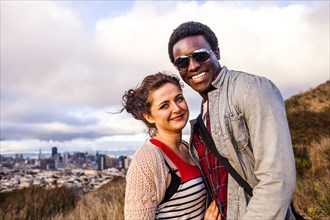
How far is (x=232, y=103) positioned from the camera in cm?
193

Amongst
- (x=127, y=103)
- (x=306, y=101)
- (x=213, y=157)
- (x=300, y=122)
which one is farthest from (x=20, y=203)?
(x=306, y=101)

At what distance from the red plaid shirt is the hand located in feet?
0.14

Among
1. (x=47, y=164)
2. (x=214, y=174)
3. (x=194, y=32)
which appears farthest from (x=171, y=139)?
(x=47, y=164)

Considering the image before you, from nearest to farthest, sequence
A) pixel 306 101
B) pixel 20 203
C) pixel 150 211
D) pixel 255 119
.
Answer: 1. pixel 255 119
2. pixel 150 211
3. pixel 20 203
4. pixel 306 101

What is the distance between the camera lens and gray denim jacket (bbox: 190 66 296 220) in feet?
5.71

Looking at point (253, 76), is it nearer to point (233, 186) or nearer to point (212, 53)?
point (212, 53)

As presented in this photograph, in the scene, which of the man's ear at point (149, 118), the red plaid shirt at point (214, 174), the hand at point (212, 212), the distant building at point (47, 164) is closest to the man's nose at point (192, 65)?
the red plaid shirt at point (214, 174)

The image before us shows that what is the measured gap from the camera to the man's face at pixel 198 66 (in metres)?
2.27

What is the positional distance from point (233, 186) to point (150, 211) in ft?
1.76

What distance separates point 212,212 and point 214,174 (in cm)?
27

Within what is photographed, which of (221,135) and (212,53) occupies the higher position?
(212,53)

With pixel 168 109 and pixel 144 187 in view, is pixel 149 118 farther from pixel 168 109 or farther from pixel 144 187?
pixel 144 187

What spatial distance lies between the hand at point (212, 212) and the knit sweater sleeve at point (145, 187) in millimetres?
323

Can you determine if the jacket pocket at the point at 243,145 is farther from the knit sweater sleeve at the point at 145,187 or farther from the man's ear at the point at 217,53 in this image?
the man's ear at the point at 217,53
